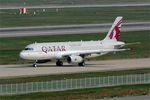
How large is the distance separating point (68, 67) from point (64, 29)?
5739cm

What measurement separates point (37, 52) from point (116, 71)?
41.9ft

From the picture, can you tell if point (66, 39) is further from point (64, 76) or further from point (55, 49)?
point (64, 76)

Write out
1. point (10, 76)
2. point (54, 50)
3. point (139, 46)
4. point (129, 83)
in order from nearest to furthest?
point (129, 83) < point (10, 76) < point (54, 50) < point (139, 46)

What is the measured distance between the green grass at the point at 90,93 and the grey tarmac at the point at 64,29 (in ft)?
226

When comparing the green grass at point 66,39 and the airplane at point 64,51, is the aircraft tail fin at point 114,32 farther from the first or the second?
the green grass at point 66,39

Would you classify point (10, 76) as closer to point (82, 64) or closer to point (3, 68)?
point (3, 68)

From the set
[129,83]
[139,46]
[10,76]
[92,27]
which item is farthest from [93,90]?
[92,27]

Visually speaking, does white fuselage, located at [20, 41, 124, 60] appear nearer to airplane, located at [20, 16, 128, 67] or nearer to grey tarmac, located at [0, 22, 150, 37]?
airplane, located at [20, 16, 128, 67]

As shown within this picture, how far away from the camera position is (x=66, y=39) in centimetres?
12862

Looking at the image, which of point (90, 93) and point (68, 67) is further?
point (68, 67)

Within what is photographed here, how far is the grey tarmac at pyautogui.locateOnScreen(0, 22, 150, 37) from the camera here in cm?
14288

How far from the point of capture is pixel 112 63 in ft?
330

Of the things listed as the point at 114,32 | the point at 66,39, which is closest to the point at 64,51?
the point at 114,32

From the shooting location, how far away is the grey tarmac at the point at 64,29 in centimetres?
14288
